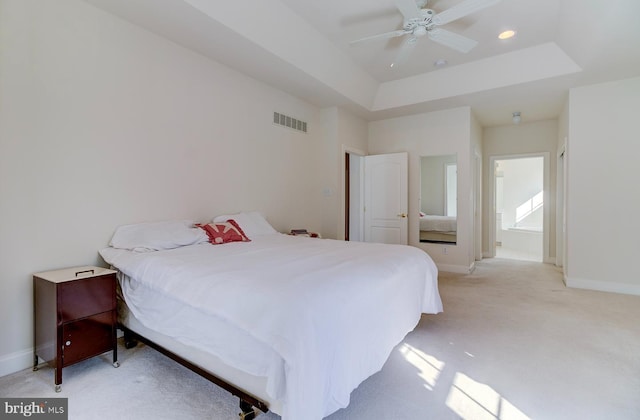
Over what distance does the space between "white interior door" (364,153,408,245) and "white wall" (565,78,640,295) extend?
7.64 ft

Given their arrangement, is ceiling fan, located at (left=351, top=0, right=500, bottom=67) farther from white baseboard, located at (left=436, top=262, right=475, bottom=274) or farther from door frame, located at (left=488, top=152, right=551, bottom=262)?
door frame, located at (left=488, top=152, right=551, bottom=262)

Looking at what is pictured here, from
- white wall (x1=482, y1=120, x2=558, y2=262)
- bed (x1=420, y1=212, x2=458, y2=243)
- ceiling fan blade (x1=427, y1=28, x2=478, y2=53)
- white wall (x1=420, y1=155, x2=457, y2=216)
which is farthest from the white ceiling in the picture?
bed (x1=420, y1=212, x2=458, y2=243)

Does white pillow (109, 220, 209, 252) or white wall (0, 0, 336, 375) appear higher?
white wall (0, 0, 336, 375)

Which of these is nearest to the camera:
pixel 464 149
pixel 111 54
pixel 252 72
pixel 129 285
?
pixel 129 285

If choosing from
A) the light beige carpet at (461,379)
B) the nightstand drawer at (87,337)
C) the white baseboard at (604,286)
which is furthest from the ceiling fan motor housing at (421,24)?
the white baseboard at (604,286)

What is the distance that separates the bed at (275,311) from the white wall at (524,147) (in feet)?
15.6

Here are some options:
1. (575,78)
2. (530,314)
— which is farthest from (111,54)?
(575,78)

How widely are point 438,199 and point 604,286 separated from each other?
246cm

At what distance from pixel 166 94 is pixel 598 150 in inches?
211

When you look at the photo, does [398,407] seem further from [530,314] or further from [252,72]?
[252,72]

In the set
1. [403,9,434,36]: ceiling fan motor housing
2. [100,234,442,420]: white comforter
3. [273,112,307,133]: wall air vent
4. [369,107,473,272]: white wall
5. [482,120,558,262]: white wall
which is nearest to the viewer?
[100,234,442,420]: white comforter

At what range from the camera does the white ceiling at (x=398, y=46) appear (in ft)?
9.18

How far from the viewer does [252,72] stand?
12.4 feet

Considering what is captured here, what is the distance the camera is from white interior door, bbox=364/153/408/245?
215 inches
